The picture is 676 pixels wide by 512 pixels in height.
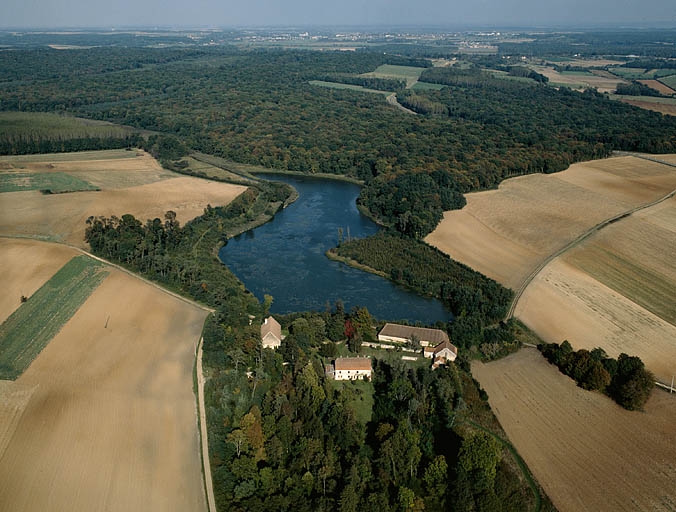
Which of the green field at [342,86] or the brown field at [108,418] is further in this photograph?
the green field at [342,86]

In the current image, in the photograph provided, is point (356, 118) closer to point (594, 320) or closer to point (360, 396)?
point (594, 320)

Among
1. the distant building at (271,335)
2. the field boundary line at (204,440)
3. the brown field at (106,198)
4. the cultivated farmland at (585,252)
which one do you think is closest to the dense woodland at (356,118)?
the cultivated farmland at (585,252)

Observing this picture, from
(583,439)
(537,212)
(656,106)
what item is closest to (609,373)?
(583,439)

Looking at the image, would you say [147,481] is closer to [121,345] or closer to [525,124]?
[121,345]

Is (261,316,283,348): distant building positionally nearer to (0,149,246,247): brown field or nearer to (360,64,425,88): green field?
(0,149,246,247): brown field

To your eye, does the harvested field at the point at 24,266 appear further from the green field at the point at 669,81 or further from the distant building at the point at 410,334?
the green field at the point at 669,81

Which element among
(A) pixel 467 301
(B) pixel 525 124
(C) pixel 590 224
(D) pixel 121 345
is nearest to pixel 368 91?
(B) pixel 525 124
